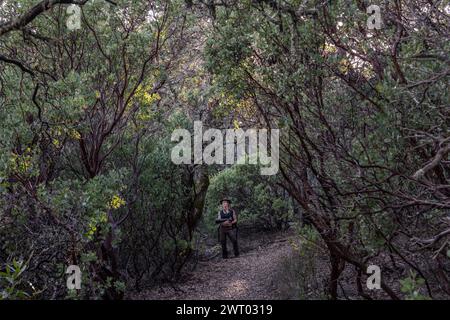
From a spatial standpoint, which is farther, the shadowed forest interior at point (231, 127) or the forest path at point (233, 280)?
the forest path at point (233, 280)

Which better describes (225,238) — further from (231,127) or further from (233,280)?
(231,127)

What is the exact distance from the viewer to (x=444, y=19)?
5105 mm

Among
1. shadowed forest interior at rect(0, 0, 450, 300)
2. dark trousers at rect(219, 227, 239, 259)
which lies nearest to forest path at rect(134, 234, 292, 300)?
shadowed forest interior at rect(0, 0, 450, 300)

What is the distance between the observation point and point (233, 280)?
34.4 ft

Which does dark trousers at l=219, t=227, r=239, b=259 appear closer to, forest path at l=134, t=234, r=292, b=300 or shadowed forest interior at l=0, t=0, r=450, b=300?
forest path at l=134, t=234, r=292, b=300

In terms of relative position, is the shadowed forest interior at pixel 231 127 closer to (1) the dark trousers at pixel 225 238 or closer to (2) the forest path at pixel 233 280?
(2) the forest path at pixel 233 280

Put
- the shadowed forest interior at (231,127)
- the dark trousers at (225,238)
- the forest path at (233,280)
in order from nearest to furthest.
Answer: the shadowed forest interior at (231,127)
the forest path at (233,280)
the dark trousers at (225,238)

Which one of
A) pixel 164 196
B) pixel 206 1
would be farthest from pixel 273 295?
pixel 206 1

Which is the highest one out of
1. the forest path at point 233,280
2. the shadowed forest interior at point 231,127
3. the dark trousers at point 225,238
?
the shadowed forest interior at point 231,127

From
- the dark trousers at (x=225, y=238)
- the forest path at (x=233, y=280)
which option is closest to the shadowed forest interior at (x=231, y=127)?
the forest path at (x=233, y=280)

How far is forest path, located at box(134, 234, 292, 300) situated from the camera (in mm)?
9383

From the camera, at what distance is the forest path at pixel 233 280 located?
9383 mm

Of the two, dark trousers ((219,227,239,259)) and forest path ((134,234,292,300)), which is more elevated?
dark trousers ((219,227,239,259))

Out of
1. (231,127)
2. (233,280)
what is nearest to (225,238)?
(233,280)
